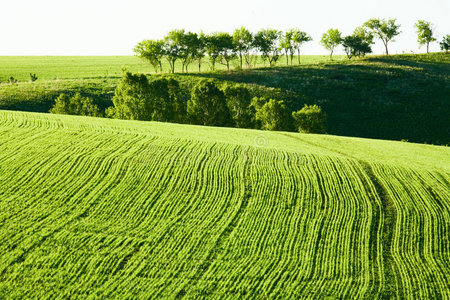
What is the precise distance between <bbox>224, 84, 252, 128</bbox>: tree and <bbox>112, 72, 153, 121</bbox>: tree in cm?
1480

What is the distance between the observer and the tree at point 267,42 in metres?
135

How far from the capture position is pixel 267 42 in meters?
135

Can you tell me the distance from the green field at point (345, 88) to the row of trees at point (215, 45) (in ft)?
38.9

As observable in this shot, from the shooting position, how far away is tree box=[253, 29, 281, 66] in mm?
134625

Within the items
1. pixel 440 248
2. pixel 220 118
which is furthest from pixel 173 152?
pixel 220 118

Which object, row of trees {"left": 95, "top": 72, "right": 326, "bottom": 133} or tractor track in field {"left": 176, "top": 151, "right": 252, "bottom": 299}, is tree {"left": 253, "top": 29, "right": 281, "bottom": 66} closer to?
row of trees {"left": 95, "top": 72, "right": 326, "bottom": 133}

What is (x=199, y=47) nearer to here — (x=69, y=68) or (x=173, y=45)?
(x=173, y=45)

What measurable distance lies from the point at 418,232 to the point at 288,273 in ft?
35.8

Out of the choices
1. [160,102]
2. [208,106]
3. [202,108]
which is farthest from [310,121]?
[160,102]

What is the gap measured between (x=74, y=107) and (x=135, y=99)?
1296 cm

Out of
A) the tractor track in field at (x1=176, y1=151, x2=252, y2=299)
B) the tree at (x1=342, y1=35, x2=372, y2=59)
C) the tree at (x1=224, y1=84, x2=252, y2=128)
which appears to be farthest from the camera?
the tree at (x1=342, y1=35, x2=372, y2=59)

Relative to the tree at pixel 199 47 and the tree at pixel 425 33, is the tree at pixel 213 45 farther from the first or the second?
the tree at pixel 425 33

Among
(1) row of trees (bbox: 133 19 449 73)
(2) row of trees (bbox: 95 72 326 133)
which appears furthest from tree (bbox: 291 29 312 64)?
(2) row of trees (bbox: 95 72 326 133)

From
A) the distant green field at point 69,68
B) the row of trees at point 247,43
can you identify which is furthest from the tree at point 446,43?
the distant green field at point 69,68
